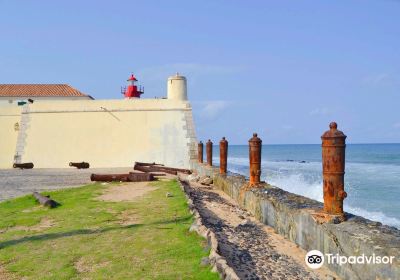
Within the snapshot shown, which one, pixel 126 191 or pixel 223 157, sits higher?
pixel 223 157

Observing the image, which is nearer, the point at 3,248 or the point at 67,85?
the point at 3,248

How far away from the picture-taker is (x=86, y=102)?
2394 centimetres

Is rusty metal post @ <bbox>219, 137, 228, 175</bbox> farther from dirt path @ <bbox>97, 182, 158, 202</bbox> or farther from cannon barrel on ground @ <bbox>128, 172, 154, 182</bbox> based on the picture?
cannon barrel on ground @ <bbox>128, 172, 154, 182</bbox>

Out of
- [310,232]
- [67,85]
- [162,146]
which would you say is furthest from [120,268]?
[67,85]

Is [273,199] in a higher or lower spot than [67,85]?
lower

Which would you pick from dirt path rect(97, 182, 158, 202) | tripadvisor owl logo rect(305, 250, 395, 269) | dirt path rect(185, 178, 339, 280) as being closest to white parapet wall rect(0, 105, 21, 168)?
dirt path rect(97, 182, 158, 202)

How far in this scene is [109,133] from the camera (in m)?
23.6

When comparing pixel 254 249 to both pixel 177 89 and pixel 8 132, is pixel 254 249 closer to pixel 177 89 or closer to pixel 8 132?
pixel 177 89

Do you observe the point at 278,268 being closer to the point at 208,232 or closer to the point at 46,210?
the point at 208,232

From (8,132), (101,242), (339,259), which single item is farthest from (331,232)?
(8,132)

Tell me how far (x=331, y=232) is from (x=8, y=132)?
2328 centimetres

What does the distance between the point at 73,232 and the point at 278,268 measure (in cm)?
291

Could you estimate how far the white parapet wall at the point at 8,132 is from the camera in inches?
971

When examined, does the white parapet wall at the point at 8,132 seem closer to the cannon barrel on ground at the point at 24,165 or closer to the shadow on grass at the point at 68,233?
the cannon barrel on ground at the point at 24,165
